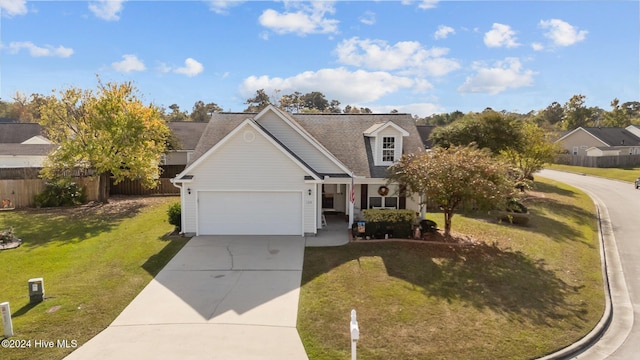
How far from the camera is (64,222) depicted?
19.8 meters

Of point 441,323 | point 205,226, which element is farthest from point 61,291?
point 441,323

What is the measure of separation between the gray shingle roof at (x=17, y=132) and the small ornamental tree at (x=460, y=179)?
44.7 metres

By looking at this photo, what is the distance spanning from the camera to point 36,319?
9641 mm

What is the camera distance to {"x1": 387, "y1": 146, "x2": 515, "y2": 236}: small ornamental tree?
1474 cm

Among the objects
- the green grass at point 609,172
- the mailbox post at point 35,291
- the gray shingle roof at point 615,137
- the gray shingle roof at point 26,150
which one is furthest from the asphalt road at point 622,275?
the gray shingle roof at point 26,150

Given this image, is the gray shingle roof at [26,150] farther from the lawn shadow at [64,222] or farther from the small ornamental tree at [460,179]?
the small ornamental tree at [460,179]

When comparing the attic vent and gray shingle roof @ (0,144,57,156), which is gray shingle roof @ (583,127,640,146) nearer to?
the attic vent

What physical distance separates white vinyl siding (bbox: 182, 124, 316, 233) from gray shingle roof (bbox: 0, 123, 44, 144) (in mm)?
36623

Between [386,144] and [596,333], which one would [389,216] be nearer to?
[386,144]

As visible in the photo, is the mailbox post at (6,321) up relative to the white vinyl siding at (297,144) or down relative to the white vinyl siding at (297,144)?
down

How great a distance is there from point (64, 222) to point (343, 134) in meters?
15.2

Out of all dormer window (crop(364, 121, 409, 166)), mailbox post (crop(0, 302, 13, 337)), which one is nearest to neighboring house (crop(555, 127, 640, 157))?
dormer window (crop(364, 121, 409, 166))

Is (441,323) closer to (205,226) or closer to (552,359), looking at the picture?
(552,359)

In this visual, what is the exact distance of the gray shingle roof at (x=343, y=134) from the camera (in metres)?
19.3
